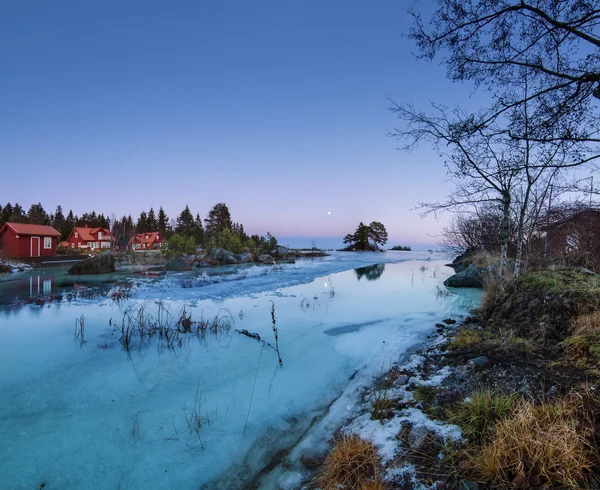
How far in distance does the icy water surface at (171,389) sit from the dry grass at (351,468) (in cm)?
74

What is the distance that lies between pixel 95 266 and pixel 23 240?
644 inches

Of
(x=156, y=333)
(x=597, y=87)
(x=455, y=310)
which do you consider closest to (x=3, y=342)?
(x=156, y=333)

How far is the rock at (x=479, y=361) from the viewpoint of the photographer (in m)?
3.84

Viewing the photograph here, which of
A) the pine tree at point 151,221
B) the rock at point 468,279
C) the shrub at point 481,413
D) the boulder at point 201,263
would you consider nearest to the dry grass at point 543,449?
the shrub at point 481,413

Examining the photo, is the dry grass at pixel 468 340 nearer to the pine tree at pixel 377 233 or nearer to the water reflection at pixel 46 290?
the water reflection at pixel 46 290

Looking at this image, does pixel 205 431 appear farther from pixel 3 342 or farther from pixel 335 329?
pixel 3 342

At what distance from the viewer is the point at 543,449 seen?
6.46ft

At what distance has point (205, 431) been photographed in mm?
3338

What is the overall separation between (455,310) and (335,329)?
4.32 meters

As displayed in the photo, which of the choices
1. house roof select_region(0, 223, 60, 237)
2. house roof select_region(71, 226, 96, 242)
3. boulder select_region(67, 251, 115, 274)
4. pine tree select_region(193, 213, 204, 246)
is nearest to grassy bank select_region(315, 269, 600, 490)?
boulder select_region(67, 251, 115, 274)

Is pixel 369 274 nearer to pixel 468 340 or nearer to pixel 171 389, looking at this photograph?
pixel 468 340

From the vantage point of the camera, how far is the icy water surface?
2.89 meters

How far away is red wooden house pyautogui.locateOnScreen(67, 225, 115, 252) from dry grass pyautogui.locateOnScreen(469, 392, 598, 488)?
58340 millimetres

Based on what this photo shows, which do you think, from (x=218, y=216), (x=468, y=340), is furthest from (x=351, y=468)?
(x=218, y=216)
